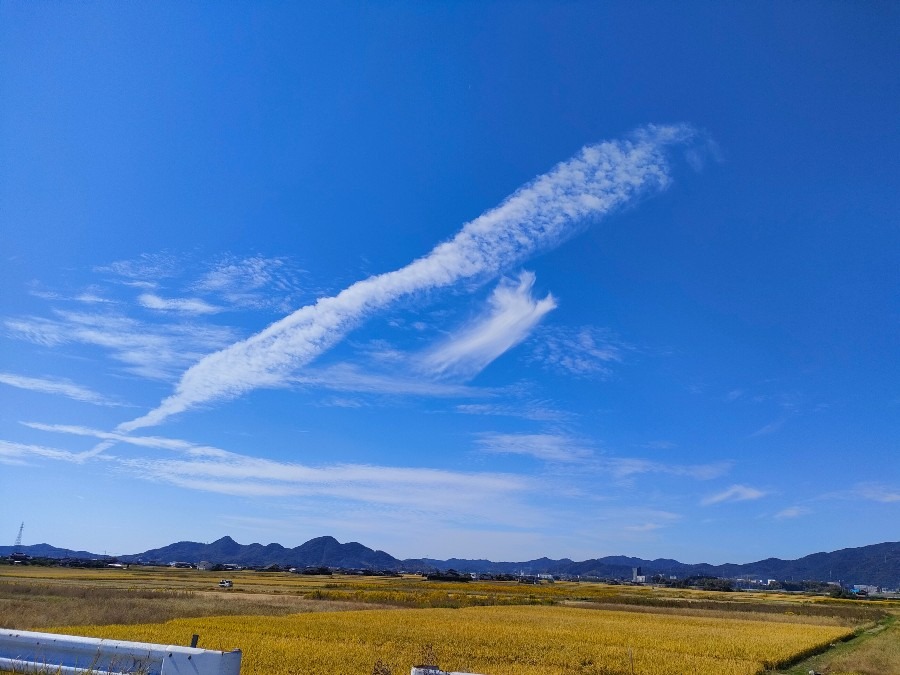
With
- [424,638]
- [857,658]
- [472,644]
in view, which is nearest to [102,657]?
[472,644]

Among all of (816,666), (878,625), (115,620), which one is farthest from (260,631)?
(878,625)

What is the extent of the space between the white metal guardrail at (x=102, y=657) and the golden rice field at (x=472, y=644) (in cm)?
868

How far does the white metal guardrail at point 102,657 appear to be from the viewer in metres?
7.27

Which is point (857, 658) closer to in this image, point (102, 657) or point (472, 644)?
point (472, 644)

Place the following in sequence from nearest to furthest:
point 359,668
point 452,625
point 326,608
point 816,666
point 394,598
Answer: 1. point 359,668
2. point 816,666
3. point 452,625
4. point 326,608
5. point 394,598

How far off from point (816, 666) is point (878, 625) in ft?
116

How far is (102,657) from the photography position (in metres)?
8.34

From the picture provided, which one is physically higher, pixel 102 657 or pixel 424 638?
pixel 102 657

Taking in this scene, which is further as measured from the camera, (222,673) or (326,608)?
(326,608)

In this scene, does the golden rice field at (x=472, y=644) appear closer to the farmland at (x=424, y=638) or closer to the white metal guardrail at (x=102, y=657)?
the farmland at (x=424, y=638)

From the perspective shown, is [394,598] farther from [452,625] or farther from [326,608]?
[452,625]

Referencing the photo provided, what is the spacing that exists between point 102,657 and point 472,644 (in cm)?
2071

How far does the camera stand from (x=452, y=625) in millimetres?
32781

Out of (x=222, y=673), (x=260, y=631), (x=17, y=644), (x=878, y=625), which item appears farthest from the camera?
(x=878, y=625)
